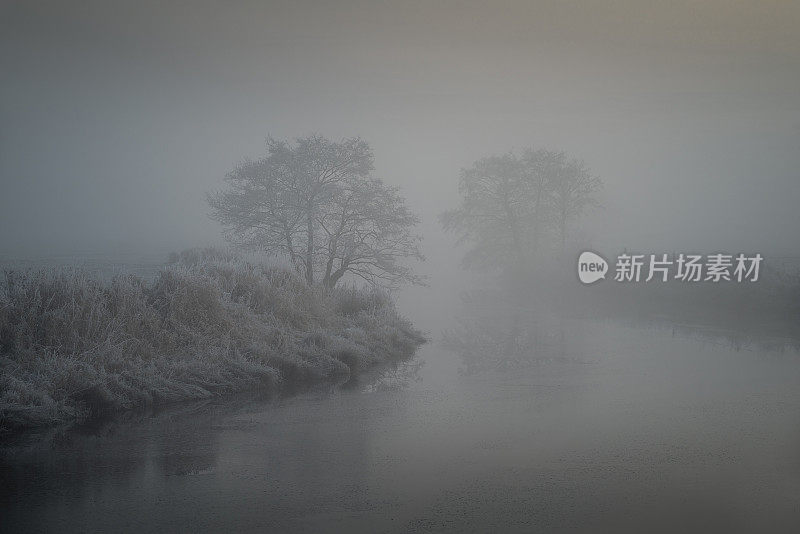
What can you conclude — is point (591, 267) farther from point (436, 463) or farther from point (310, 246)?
A: point (436, 463)

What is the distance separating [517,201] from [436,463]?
1344 inches

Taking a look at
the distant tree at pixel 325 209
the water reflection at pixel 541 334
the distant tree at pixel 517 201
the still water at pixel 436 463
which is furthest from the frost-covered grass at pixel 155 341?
the distant tree at pixel 517 201

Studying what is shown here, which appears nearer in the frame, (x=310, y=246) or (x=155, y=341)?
(x=155, y=341)

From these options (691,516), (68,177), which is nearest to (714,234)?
(691,516)

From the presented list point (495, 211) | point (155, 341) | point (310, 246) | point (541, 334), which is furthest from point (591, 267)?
point (155, 341)

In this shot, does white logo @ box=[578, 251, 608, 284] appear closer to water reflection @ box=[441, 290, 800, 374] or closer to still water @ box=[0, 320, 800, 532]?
water reflection @ box=[441, 290, 800, 374]

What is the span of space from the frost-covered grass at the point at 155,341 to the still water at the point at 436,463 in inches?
35.8

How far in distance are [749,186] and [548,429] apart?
3692 inches

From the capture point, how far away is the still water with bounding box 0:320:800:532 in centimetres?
607

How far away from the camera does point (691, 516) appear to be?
6125 millimetres

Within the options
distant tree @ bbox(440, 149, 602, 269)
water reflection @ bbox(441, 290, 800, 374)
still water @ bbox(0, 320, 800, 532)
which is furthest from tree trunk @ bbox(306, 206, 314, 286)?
distant tree @ bbox(440, 149, 602, 269)

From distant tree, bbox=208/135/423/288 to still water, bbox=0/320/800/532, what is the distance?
441 inches

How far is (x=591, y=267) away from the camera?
118 ft

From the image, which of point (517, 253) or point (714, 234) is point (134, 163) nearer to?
point (517, 253)
